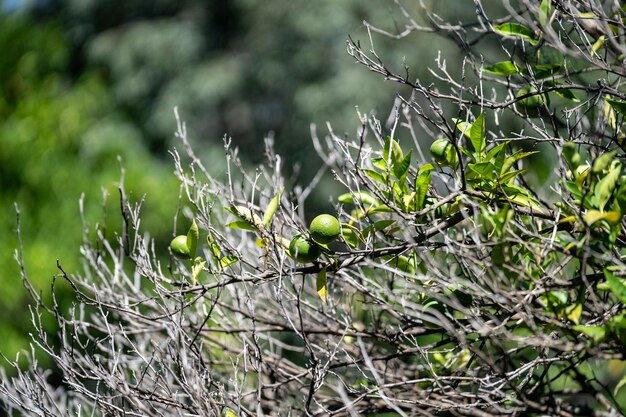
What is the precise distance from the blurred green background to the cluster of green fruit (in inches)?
109

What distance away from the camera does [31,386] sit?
1279mm

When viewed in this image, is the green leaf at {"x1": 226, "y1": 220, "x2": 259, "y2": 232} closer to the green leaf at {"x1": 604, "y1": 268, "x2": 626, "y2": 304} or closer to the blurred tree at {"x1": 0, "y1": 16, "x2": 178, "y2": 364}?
the green leaf at {"x1": 604, "y1": 268, "x2": 626, "y2": 304}

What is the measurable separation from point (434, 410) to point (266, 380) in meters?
0.49

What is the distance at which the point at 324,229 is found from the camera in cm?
111

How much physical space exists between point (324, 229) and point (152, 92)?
715 cm

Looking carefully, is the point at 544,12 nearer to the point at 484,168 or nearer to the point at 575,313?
the point at 484,168

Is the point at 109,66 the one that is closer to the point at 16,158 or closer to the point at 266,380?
the point at 16,158

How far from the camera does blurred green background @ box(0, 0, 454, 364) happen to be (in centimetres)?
403

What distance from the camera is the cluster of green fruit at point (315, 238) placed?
1114 mm

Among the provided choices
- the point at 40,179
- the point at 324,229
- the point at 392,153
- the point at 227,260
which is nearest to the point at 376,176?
the point at 392,153

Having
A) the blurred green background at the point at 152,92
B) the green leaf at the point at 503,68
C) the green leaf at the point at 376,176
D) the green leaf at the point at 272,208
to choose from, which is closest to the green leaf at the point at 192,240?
the green leaf at the point at 272,208

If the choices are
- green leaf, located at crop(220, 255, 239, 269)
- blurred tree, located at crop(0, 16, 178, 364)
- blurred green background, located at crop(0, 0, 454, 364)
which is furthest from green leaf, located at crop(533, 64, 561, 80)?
blurred green background, located at crop(0, 0, 454, 364)

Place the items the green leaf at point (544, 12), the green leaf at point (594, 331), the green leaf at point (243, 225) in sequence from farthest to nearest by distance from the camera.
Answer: the green leaf at point (243, 225)
the green leaf at point (544, 12)
the green leaf at point (594, 331)

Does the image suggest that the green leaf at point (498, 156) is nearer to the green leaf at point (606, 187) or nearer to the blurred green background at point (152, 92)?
the green leaf at point (606, 187)
